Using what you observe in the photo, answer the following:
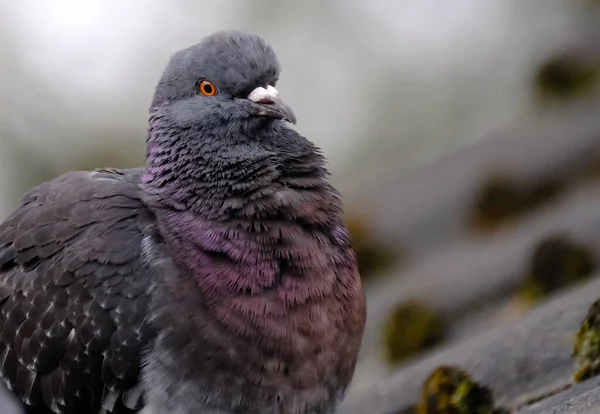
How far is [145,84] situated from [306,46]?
7.56ft

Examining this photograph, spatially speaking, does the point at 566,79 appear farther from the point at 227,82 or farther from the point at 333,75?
the point at 333,75

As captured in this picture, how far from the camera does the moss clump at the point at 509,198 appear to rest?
563 cm

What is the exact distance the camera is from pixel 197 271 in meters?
4.27

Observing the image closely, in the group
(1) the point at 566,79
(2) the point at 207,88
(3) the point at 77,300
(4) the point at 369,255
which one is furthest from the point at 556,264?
(3) the point at 77,300

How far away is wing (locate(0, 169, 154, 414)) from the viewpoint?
4.30 metres

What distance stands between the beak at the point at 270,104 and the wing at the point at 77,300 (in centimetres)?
76

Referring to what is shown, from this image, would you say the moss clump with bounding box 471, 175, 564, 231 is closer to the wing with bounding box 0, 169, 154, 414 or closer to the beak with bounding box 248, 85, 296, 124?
the beak with bounding box 248, 85, 296, 124

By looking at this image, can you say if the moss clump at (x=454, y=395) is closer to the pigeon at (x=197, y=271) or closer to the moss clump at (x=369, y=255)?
the pigeon at (x=197, y=271)

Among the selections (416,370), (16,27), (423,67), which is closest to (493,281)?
(416,370)

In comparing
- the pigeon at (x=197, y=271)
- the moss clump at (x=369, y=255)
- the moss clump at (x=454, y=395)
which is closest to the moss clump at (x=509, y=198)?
the moss clump at (x=369, y=255)

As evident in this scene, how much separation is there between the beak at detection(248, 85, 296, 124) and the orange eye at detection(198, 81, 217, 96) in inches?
7.5

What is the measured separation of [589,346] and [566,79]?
10.5ft

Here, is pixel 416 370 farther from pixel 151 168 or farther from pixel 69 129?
pixel 69 129

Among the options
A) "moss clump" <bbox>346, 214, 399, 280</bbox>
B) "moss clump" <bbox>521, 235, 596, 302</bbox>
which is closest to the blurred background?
"moss clump" <bbox>346, 214, 399, 280</bbox>
